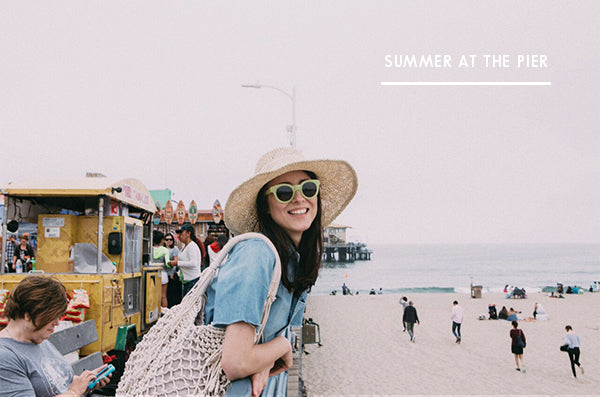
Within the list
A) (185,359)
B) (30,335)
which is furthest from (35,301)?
(185,359)

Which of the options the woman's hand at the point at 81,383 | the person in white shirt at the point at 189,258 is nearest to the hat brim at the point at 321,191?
the woman's hand at the point at 81,383

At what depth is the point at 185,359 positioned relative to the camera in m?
1.29

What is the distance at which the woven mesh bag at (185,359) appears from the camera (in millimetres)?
1271

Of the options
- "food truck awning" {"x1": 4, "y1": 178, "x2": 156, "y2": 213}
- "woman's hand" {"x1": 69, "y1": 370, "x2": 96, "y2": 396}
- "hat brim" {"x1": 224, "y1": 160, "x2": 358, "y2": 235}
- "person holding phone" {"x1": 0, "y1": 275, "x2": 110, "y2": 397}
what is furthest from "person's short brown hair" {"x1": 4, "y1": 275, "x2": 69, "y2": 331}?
"food truck awning" {"x1": 4, "y1": 178, "x2": 156, "y2": 213}

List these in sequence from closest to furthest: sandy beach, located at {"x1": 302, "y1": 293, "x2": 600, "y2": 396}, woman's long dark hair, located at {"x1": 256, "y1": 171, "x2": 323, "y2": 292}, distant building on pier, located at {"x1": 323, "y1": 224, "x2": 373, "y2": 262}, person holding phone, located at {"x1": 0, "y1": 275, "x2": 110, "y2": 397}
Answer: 1. woman's long dark hair, located at {"x1": 256, "y1": 171, "x2": 323, "y2": 292}
2. person holding phone, located at {"x1": 0, "y1": 275, "x2": 110, "y2": 397}
3. sandy beach, located at {"x1": 302, "y1": 293, "x2": 600, "y2": 396}
4. distant building on pier, located at {"x1": 323, "y1": 224, "x2": 373, "y2": 262}

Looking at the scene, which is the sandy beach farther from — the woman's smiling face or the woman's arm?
the woman's arm

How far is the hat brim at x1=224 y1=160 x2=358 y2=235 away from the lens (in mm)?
1713

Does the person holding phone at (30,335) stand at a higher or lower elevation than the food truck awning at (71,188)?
lower

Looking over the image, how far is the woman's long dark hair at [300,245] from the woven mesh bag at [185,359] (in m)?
0.16

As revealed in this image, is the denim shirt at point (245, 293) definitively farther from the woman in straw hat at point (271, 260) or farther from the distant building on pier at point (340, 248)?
the distant building on pier at point (340, 248)

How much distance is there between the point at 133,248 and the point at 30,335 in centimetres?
522

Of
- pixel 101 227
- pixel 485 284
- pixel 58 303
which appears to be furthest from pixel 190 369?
pixel 485 284

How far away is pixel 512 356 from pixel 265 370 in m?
18.6

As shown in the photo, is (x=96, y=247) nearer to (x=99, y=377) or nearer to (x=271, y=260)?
(x=99, y=377)
